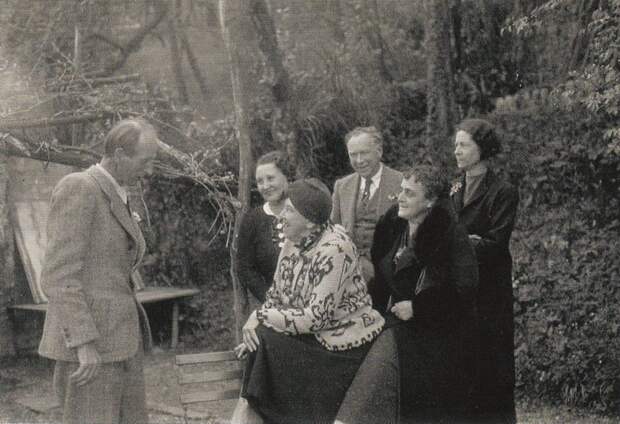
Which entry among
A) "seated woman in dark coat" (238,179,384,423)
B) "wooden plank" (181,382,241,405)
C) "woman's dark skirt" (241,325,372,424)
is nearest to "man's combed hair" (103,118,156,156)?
"seated woman in dark coat" (238,179,384,423)

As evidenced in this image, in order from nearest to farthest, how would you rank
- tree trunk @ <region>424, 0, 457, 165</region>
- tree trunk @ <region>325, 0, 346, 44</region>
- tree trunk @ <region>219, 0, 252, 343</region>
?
1. tree trunk @ <region>219, 0, 252, 343</region>
2. tree trunk @ <region>424, 0, 457, 165</region>
3. tree trunk @ <region>325, 0, 346, 44</region>

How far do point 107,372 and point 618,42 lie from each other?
4603 mm

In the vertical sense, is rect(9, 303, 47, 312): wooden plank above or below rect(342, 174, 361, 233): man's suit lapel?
below

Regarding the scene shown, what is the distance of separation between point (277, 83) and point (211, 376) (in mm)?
5612

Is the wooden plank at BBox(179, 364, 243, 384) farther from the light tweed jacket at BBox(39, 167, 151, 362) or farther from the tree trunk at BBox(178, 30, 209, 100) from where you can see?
the tree trunk at BBox(178, 30, 209, 100)

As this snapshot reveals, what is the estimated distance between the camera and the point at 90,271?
3.78 meters

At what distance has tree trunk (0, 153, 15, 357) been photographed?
880 centimetres

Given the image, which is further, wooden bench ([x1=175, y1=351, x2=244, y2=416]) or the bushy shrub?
the bushy shrub

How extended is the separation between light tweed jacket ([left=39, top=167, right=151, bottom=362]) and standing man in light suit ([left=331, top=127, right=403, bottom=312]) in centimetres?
194

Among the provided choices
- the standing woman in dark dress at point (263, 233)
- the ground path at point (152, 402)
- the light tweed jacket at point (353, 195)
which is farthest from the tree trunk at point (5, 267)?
the light tweed jacket at point (353, 195)

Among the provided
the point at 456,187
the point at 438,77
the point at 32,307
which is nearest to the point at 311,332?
the point at 456,187

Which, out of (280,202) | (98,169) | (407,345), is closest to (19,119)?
(280,202)

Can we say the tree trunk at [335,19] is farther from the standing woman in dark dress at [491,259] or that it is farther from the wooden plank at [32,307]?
the standing woman in dark dress at [491,259]

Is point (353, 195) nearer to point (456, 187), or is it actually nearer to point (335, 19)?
point (456, 187)
